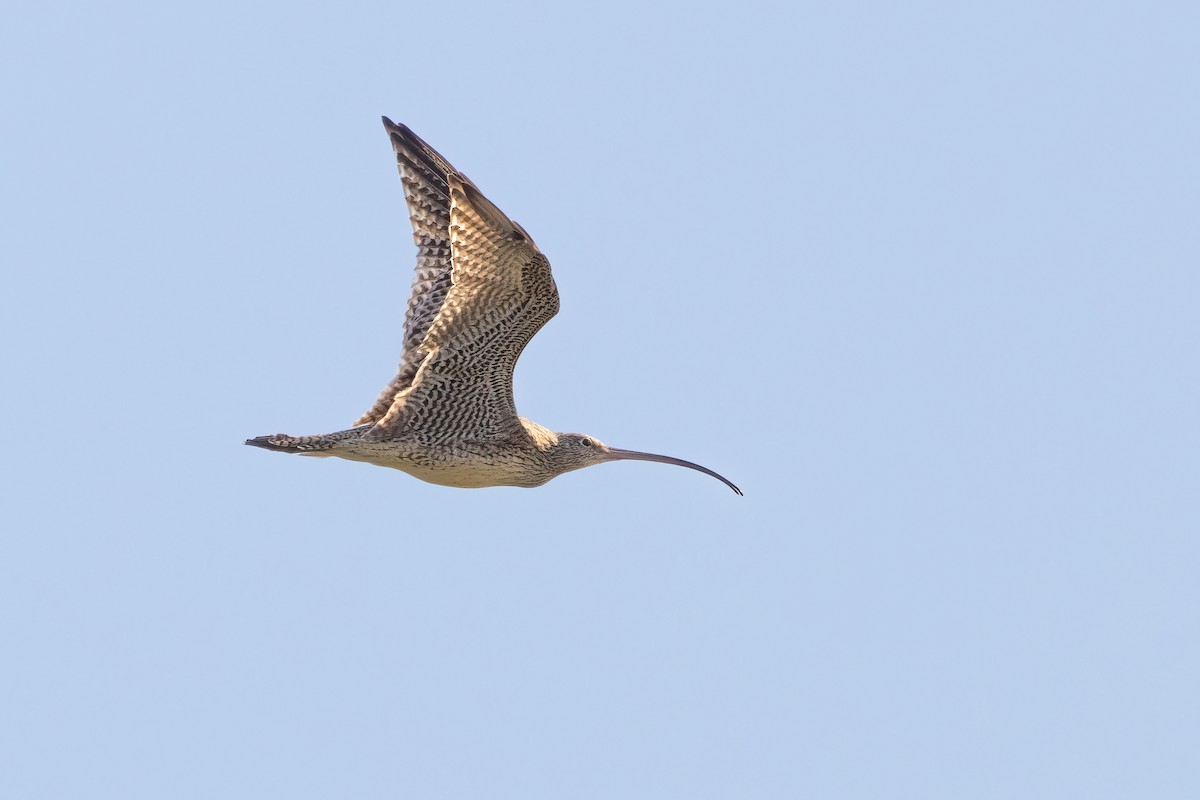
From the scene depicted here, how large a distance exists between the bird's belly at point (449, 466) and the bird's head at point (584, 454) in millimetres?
376

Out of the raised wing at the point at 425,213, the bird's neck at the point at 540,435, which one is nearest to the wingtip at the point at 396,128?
the raised wing at the point at 425,213

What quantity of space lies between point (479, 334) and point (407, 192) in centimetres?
306

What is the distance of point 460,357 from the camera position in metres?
16.7

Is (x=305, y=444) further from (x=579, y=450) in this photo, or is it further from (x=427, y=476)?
(x=579, y=450)

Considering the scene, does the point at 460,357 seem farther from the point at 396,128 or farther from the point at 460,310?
the point at 396,128

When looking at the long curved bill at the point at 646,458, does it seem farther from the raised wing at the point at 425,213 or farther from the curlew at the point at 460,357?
the raised wing at the point at 425,213

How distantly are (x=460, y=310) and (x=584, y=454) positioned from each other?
3068 mm

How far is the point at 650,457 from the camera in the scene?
19406 millimetres

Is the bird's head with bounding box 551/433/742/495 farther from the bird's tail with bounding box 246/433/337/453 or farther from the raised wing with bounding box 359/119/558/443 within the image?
the bird's tail with bounding box 246/433/337/453

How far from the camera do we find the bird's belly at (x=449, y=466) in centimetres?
1694

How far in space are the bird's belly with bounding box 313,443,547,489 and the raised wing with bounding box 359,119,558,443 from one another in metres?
0.22

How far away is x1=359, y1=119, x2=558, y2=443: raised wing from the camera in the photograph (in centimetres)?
1543

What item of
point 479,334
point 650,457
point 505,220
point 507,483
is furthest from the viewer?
point 650,457

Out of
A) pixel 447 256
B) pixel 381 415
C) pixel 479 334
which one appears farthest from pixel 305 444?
pixel 447 256
